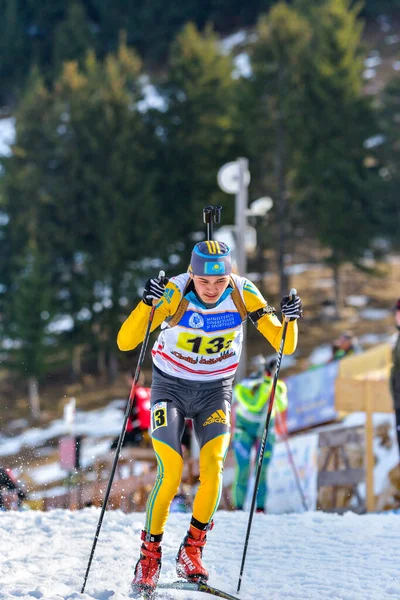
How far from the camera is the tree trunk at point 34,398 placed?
1164 inches

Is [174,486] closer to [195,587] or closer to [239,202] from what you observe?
[195,587]

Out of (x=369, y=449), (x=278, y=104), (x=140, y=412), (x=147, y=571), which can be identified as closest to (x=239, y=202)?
(x=140, y=412)

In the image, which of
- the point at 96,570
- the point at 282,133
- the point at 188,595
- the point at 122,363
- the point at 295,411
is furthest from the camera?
the point at 122,363

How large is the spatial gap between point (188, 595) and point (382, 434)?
31.3ft

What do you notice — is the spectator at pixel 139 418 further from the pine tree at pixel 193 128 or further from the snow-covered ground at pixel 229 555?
the pine tree at pixel 193 128

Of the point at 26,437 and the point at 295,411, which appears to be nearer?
the point at 295,411

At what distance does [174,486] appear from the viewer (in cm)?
469

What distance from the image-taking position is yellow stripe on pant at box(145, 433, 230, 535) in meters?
4.66

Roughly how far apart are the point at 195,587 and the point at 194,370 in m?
1.23

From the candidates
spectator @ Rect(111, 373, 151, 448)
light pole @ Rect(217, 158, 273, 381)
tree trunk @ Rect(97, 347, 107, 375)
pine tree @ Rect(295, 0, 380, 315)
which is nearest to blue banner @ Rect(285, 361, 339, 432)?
light pole @ Rect(217, 158, 273, 381)

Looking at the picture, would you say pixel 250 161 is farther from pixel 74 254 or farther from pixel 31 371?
pixel 31 371

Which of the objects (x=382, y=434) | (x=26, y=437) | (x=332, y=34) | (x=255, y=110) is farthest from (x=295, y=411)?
(x=332, y=34)

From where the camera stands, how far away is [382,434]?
1357cm

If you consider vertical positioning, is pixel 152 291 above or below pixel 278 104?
below
